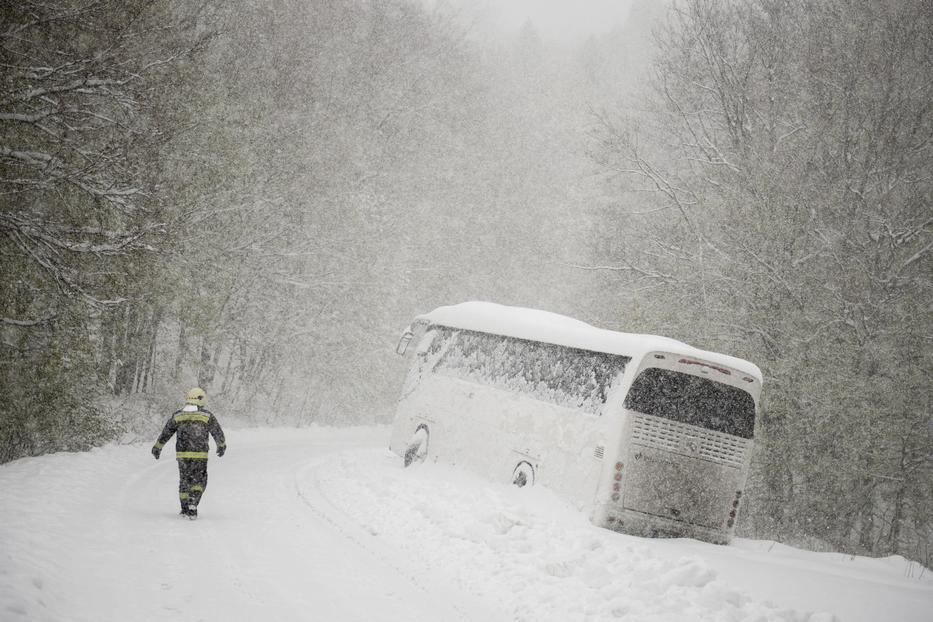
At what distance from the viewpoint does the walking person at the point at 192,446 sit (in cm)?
966

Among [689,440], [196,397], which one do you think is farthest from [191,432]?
[689,440]

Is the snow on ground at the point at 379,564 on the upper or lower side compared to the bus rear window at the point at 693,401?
lower

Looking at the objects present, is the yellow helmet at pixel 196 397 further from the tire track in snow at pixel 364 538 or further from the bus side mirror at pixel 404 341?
the bus side mirror at pixel 404 341

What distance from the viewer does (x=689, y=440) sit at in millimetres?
10844

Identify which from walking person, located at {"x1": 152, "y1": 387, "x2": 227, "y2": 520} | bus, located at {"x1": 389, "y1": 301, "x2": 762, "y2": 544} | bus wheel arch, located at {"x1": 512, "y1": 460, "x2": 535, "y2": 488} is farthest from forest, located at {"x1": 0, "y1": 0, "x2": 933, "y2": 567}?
bus wheel arch, located at {"x1": 512, "y1": 460, "x2": 535, "y2": 488}

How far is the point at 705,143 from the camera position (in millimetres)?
20328

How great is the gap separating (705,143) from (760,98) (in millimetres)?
2024

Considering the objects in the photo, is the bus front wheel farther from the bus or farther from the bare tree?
the bare tree

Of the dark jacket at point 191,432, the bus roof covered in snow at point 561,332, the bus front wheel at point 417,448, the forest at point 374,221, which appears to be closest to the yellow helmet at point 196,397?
the dark jacket at point 191,432

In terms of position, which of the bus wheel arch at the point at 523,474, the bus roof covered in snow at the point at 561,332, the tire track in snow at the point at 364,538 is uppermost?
the bus roof covered in snow at the point at 561,332

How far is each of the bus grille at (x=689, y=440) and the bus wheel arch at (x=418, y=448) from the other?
6134mm

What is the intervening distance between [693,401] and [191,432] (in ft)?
25.6

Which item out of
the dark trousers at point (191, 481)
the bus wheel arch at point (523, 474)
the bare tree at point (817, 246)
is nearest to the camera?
the dark trousers at point (191, 481)

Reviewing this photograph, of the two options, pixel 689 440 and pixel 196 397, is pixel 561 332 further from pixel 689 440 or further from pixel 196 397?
pixel 196 397
